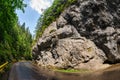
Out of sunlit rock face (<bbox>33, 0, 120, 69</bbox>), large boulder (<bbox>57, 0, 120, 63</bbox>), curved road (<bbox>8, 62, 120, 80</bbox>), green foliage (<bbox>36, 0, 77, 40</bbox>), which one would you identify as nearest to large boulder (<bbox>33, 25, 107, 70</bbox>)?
sunlit rock face (<bbox>33, 0, 120, 69</bbox>)

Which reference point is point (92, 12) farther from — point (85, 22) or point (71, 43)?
point (71, 43)

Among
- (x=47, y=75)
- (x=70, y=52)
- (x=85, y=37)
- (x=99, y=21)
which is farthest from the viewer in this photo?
(x=99, y=21)

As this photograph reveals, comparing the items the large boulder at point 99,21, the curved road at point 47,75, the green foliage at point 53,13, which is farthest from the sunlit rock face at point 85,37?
the curved road at point 47,75

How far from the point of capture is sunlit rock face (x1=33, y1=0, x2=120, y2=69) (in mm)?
25188

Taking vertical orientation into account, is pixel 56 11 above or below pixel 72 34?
above

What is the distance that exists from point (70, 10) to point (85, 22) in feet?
8.95

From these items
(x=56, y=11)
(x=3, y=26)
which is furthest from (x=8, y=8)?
(x=56, y=11)

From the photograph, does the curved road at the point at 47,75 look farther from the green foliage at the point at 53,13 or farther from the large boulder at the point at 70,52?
the green foliage at the point at 53,13

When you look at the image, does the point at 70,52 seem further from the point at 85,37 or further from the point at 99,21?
the point at 99,21

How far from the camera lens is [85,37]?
90.1 feet

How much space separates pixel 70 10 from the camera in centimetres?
3025

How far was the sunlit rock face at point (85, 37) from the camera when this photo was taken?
25188 millimetres

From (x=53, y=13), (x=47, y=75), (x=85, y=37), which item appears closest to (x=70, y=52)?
(x=85, y=37)

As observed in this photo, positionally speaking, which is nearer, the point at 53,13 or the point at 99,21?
the point at 99,21
